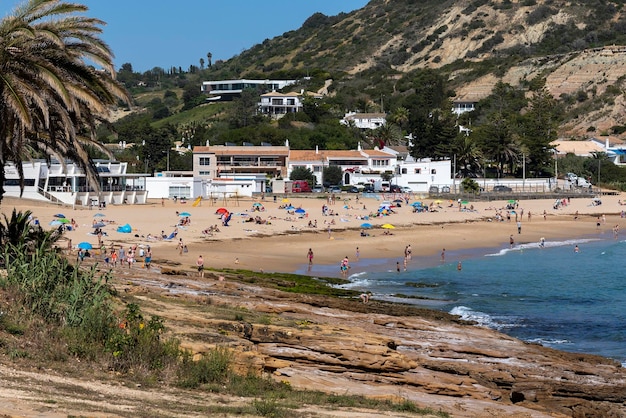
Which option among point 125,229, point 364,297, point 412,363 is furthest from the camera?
point 125,229

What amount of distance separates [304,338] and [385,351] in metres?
1.37

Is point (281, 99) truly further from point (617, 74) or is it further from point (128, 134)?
point (617, 74)

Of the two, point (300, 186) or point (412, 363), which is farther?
point (300, 186)

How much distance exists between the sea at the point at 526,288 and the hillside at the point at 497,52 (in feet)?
273

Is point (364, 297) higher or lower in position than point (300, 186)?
lower

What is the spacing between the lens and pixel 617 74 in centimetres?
13250

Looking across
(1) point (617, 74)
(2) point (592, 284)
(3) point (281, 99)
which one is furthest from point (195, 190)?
(1) point (617, 74)

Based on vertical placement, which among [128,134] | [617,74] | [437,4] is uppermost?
[437,4]

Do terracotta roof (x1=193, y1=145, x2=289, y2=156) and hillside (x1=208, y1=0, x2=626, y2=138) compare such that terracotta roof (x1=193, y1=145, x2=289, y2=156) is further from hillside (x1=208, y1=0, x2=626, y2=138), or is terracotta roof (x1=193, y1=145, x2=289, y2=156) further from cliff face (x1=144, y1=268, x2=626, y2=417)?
cliff face (x1=144, y1=268, x2=626, y2=417)

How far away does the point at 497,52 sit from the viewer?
163500 mm

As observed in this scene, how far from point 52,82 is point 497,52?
156611mm

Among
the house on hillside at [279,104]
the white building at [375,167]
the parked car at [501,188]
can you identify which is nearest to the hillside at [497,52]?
the house on hillside at [279,104]

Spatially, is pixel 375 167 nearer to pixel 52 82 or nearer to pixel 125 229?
pixel 125 229

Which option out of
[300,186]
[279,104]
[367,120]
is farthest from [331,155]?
[279,104]
